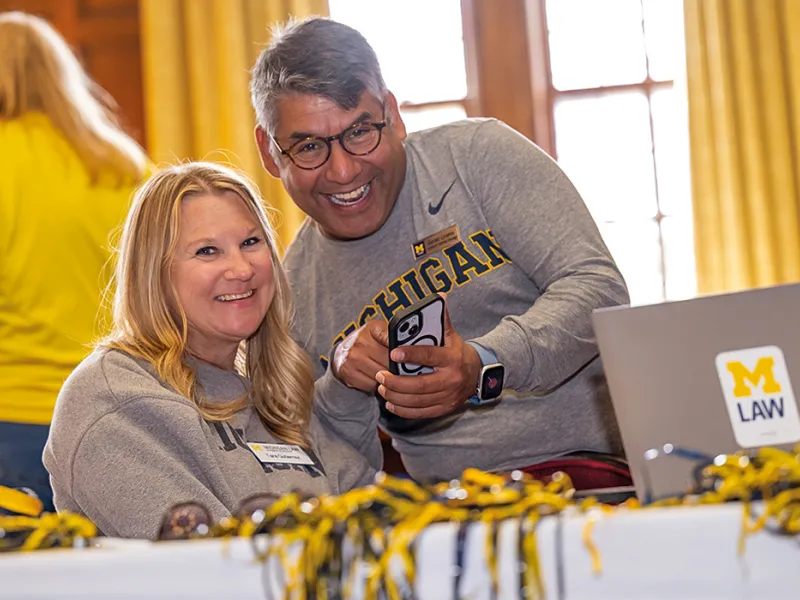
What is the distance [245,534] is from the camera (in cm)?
92

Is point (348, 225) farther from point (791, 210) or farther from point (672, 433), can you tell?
point (791, 210)

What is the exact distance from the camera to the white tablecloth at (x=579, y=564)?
82 centimetres

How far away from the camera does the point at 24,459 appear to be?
213 centimetres

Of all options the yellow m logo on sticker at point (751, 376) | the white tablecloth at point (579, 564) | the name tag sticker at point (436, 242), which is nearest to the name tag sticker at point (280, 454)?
the name tag sticker at point (436, 242)

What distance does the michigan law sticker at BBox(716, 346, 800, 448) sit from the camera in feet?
3.32

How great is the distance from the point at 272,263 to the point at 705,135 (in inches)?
98.3

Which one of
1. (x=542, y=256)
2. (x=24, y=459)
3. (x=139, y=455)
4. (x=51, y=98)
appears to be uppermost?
(x=51, y=98)

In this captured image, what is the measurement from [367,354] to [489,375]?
8.8 inches

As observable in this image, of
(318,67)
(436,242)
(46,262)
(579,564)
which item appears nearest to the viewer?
(579,564)

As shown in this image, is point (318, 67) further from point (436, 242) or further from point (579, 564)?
point (579, 564)

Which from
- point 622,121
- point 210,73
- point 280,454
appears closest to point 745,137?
point 622,121

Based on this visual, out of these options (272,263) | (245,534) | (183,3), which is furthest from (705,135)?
(245,534)

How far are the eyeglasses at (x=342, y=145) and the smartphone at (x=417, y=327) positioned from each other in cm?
50

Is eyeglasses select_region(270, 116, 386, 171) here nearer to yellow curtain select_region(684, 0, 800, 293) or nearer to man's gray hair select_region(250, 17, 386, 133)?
man's gray hair select_region(250, 17, 386, 133)
